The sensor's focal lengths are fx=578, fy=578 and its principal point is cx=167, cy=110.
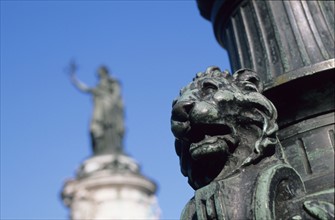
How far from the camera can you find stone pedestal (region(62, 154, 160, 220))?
1105 centimetres

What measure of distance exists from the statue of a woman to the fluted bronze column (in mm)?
11986

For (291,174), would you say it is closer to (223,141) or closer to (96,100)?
(223,141)

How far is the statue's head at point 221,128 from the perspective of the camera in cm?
115

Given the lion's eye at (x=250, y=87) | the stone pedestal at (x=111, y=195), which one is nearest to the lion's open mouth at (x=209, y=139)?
the lion's eye at (x=250, y=87)

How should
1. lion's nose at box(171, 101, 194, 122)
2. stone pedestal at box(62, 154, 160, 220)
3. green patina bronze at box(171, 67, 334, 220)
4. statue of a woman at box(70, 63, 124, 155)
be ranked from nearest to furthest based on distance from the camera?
green patina bronze at box(171, 67, 334, 220), lion's nose at box(171, 101, 194, 122), stone pedestal at box(62, 154, 160, 220), statue of a woman at box(70, 63, 124, 155)

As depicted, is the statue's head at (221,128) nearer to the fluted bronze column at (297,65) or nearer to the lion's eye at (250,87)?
the lion's eye at (250,87)

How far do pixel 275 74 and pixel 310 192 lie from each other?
1.07ft

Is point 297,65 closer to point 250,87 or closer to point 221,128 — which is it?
point 250,87

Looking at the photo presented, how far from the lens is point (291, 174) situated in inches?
42.9

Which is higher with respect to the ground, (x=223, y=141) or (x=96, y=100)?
(x=96, y=100)

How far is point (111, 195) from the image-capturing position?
1123 centimetres

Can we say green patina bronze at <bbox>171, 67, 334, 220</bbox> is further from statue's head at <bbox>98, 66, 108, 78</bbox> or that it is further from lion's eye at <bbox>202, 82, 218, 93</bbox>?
statue's head at <bbox>98, 66, 108, 78</bbox>

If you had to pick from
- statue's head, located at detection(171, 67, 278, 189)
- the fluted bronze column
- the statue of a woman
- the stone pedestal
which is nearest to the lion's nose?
statue's head, located at detection(171, 67, 278, 189)

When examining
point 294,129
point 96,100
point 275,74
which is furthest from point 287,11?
point 96,100
